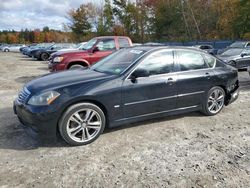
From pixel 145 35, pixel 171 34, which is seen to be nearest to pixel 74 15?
pixel 145 35

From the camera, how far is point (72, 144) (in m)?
4.21

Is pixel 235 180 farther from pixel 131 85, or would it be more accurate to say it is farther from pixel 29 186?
pixel 29 186

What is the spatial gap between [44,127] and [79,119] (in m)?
0.55

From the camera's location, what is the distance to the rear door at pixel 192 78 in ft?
16.8

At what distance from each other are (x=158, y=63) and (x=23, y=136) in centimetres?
273

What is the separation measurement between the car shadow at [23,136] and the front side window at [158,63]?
104 cm

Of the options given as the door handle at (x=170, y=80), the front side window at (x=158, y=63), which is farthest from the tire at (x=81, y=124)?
the door handle at (x=170, y=80)

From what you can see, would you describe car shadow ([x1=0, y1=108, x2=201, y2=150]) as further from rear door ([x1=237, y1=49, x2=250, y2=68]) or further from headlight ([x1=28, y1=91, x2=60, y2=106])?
rear door ([x1=237, y1=49, x2=250, y2=68])

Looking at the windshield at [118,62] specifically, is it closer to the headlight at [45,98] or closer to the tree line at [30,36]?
the headlight at [45,98]

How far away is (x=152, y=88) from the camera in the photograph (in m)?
4.74

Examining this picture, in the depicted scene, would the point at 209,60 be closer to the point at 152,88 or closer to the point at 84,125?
the point at 152,88

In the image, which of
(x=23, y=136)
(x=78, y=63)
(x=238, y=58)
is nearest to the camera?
(x=23, y=136)

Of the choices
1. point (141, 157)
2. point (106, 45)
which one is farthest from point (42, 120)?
point (106, 45)

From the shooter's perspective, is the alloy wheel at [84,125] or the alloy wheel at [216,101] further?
the alloy wheel at [216,101]
